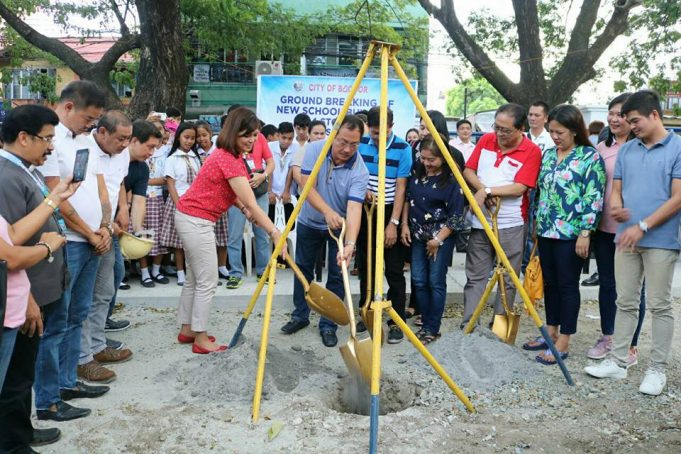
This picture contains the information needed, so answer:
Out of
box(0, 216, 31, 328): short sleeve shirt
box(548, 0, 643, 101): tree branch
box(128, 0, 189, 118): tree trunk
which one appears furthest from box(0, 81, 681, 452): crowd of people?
box(548, 0, 643, 101): tree branch

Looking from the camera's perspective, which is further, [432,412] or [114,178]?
[114,178]

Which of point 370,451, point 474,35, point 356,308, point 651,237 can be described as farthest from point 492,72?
point 370,451

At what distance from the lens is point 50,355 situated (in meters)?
3.33

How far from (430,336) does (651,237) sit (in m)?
1.79

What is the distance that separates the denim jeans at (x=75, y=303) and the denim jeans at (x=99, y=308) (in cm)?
32

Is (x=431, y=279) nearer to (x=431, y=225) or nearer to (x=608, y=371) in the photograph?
(x=431, y=225)

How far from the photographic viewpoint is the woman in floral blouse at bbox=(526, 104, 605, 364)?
167 inches

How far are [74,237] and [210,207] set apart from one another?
42.4 inches

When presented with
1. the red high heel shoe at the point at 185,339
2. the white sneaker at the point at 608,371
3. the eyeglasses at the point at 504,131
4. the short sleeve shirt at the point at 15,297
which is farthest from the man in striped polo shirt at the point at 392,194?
the short sleeve shirt at the point at 15,297

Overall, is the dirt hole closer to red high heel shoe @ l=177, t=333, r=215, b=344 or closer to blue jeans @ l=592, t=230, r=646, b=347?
red high heel shoe @ l=177, t=333, r=215, b=344

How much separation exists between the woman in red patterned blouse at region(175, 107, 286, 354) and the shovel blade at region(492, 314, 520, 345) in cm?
180

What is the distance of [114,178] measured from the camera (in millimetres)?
4184

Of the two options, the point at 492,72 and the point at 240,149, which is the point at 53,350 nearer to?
the point at 240,149

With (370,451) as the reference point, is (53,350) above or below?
above
